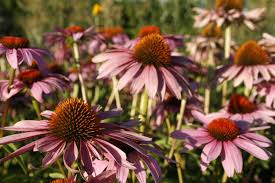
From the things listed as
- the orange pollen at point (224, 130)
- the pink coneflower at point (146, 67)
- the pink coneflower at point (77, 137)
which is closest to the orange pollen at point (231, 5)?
the pink coneflower at point (146, 67)

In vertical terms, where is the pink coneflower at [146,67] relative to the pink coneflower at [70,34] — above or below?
below

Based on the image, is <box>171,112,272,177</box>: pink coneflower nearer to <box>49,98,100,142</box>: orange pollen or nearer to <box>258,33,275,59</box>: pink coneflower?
<box>49,98,100,142</box>: orange pollen

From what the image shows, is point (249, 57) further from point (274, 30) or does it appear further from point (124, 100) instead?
point (274, 30)

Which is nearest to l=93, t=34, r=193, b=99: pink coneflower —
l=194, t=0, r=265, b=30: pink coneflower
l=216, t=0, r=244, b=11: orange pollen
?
l=194, t=0, r=265, b=30: pink coneflower

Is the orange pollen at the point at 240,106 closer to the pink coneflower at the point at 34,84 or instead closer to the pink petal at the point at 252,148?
the pink petal at the point at 252,148

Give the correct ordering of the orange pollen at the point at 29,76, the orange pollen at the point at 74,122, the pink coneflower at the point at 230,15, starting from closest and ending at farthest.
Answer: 1. the orange pollen at the point at 74,122
2. the orange pollen at the point at 29,76
3. the pink coneflower at the point at 230,15


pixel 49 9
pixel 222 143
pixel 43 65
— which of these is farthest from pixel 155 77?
pixel 49 9

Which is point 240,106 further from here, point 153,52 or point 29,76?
point 29,76
